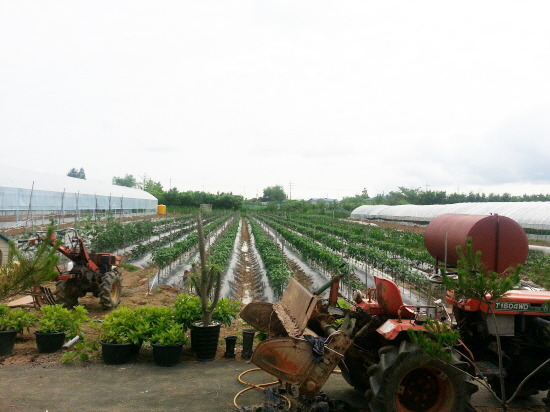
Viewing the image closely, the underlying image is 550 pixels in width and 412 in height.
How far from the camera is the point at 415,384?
429cm

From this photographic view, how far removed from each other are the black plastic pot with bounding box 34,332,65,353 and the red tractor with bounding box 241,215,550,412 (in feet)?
11.8

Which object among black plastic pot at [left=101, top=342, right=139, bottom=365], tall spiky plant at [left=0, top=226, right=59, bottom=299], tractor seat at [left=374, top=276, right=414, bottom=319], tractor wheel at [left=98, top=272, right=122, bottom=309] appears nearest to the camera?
tall spiky plant at [left=0, top=226, right=59, bottom=299]

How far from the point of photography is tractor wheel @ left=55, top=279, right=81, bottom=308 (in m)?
9.22

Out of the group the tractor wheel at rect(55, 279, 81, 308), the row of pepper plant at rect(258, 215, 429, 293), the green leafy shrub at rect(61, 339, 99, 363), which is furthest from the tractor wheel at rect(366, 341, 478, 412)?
the row of pepper plant at rect(258, 215, 429, 293)

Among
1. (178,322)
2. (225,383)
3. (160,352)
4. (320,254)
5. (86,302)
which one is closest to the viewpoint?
(225,383)

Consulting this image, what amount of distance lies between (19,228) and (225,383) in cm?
1305

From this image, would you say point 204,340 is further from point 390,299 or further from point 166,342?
point 390,299

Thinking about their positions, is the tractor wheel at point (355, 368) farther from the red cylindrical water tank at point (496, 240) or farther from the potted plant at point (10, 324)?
the potted plant at point (10, 324)

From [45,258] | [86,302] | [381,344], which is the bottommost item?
[86,302]

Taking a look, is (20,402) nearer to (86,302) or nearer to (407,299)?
(86,302)

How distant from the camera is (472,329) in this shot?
16.6 ft

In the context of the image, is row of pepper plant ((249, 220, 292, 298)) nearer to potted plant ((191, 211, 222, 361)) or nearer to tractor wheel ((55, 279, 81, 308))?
potted plant ((191, 211, 222, 361))

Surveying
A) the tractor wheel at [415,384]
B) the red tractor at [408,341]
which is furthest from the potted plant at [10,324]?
the tractor wheel at [415,384]

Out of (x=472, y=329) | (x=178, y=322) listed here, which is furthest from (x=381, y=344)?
(x=178, y=322)
